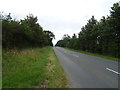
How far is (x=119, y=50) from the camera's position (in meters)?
23.8

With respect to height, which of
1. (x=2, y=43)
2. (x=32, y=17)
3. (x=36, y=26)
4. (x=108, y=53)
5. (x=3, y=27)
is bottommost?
(x=108, y=53)

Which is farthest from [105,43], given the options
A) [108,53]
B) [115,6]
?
[115,6]

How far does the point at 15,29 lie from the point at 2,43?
4035mm

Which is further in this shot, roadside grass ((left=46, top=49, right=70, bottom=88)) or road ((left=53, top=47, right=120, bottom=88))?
road ((left=53, top=47, right=120, bottom=88))

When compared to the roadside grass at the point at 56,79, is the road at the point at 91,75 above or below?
below

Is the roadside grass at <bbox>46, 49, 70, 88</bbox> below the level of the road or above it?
above

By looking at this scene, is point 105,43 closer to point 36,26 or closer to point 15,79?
point 36,26

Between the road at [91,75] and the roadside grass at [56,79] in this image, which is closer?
the roadside grass at [56,79]

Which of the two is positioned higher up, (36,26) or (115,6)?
(115,6)

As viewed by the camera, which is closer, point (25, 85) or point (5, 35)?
point (25, 85)

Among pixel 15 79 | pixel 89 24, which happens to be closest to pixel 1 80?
pixel 15 79

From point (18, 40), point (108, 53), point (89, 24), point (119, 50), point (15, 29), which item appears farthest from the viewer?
point (89, 24)

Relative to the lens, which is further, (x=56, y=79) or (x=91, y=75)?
(x=91, y=75)

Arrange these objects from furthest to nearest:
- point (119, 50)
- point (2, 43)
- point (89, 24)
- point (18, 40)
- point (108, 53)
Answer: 1. point (89, 24)
2. point (108, 53)
3. point (119, 50)
4. point (18, 40)
5. point (2, 43)
